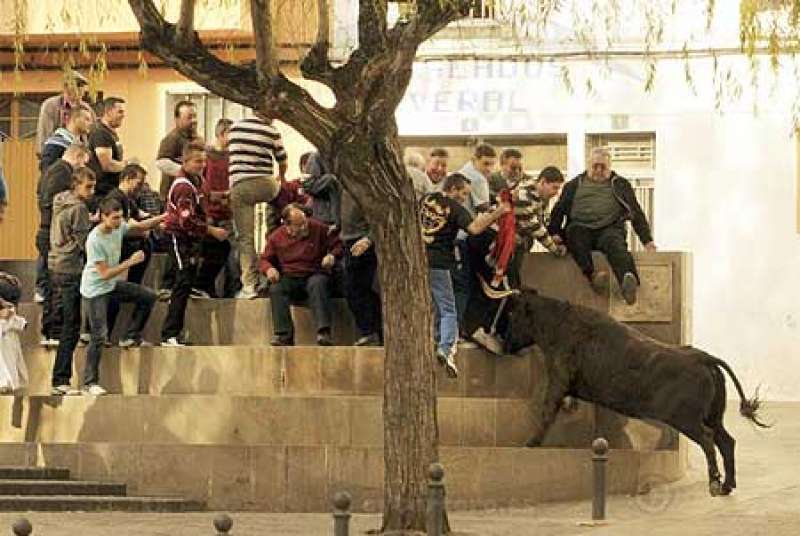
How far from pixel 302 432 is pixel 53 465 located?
2170 mm

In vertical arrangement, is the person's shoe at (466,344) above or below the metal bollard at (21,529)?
above

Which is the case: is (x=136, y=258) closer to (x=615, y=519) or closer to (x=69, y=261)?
(x=69, y=261)

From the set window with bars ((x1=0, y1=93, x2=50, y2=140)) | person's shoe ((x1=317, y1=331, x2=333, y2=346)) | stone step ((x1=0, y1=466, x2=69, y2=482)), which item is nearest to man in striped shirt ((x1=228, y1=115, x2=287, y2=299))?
person's shoe ((x1=317, y1=331, x2=333, y2=346))

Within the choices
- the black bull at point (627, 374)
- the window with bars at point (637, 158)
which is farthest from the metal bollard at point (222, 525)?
the window with bars at point (637, 158)

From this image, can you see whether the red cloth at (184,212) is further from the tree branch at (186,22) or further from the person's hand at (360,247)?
the tree branch at (186,22)

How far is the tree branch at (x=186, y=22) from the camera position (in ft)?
56.9

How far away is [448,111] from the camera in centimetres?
3059

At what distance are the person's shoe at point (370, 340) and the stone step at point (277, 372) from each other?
0.12 metres

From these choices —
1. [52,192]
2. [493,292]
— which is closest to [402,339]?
[493,292]

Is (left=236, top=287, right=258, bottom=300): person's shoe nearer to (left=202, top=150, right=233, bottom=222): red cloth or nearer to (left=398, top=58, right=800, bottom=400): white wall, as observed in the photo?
(left=202, top=150, right=233, bottom=222): red cloth

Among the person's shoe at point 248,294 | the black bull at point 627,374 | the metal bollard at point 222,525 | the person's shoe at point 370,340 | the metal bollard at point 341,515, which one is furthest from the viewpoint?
the person's shoe at point 248,294

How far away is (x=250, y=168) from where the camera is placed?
2178cm

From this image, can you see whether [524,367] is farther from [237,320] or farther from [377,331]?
[237,320]

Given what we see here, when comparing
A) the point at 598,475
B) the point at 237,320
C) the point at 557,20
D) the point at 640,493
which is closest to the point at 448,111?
the point at 557,20
